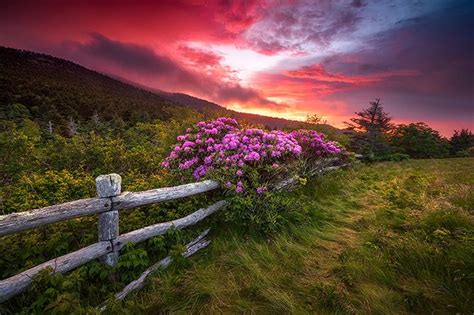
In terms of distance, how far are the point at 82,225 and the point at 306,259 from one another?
3.40m

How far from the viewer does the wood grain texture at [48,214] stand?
252 centimetres

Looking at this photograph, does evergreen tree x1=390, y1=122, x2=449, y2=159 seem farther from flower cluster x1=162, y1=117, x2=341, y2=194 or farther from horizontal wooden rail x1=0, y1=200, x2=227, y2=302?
horizontal wooden rail x1=0, y1=200, x2=227, y2=302

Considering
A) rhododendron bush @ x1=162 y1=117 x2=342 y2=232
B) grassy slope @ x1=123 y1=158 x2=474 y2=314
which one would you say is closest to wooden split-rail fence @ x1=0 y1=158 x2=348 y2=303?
grassy slope @ x1=123 y1=158 x2=474 y2=314

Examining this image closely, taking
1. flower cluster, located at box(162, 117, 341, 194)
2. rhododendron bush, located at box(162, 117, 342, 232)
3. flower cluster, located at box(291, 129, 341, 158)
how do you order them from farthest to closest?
flower cluster, located at box(291, 129, 341, 158), flower cluster, located at box(162, 117, 341, 194), rhododendron bush, located at box(162, 117, 342, 232)

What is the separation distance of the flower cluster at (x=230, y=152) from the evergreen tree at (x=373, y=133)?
16.2 metres

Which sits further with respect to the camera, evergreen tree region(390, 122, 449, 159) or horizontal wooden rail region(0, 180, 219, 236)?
evergreen tree region(390, 122, 449, 159)

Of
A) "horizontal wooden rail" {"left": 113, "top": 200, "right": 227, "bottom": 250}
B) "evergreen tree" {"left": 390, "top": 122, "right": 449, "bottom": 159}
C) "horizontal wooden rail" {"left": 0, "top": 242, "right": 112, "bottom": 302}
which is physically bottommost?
"horizontal wooden rail" {"left": 0, "top": 242, "right": 112, "bottom": 302}

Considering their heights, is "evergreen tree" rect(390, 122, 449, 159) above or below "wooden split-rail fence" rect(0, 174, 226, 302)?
above

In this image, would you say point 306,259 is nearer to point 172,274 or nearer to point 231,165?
point 172,274

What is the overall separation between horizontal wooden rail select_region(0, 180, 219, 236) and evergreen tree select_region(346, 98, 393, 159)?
19.3m

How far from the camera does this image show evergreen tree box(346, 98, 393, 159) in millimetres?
19984

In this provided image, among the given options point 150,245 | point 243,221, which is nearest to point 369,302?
point 243,221

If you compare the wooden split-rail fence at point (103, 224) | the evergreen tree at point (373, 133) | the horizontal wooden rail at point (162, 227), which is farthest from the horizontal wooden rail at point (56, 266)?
the evergreen tree at point (373, 133)

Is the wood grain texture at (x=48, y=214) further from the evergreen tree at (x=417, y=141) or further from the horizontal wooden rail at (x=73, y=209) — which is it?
the evergreen tree at (x=417, y=141)
